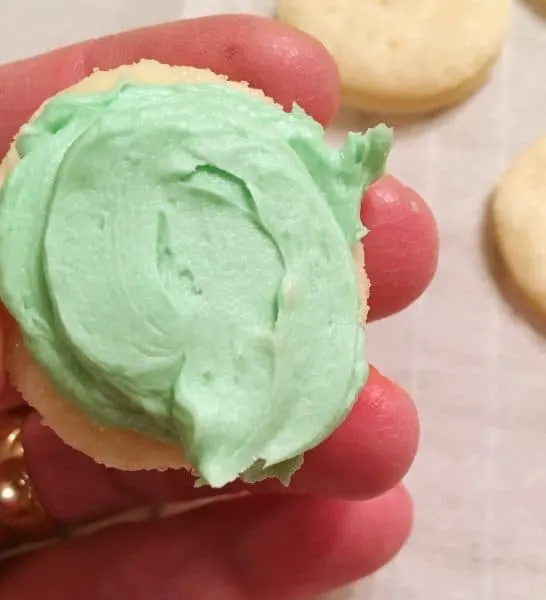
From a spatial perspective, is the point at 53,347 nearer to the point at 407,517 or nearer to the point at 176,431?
the point at 176,431

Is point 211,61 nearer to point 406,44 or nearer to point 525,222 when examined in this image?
point 406,44

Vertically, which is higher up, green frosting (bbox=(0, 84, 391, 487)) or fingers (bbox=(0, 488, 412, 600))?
green frosting (bbox=(0, 84, 391, 487))

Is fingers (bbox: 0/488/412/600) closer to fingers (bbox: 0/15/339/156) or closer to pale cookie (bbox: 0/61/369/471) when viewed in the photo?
pale cookie (bbox: 0/61/369/471)

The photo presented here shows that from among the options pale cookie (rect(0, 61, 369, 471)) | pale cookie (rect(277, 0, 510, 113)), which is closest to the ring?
pale cookie (rect(0, 61, 369, 471))

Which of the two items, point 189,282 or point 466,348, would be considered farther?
point 466,348

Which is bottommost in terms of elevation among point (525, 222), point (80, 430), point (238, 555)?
point (238, 555)

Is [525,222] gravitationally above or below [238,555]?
above

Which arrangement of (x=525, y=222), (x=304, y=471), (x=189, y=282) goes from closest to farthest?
(x=189, y=282)
(x=304, y=471)
(x=525, y=222)

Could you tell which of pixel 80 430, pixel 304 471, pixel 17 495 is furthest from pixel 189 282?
pixel 17 495

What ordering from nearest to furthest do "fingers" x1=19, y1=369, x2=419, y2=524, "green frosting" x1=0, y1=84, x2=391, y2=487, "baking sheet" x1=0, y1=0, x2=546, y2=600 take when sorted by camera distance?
"green frosting" x1=0, y1=84, x2=391, y2=487 < "fingers" x1=19, y1=369, x2=419, y2=524 < "baking sheet" x1=0, y1=0, x2=546, y2=600
